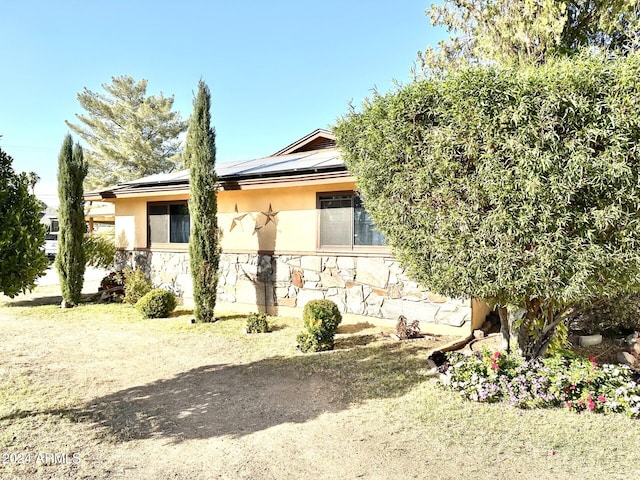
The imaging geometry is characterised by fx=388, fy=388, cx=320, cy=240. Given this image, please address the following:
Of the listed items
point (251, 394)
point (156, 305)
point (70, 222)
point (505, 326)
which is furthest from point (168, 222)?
point (505, 326)

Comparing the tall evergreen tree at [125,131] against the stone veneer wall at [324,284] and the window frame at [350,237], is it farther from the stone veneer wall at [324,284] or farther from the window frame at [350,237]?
the window frame at [350,237]

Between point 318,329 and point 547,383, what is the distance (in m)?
3.35

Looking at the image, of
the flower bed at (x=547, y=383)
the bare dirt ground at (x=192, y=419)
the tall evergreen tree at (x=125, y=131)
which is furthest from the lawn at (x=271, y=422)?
the tall evergreen tree at (x=125, y=131)

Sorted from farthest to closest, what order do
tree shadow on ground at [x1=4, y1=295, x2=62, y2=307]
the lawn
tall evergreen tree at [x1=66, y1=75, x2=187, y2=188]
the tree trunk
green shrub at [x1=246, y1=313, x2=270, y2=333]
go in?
tall evergreen tree at [x1=66, y1=75, x2=187, y2=188] → tree shadow on ground at [x1=4, y1=295, x2=62, y2=307] → green shrub at [x1=246, y1=313, x2=270, y2=333] → the tree trunk → the lawn

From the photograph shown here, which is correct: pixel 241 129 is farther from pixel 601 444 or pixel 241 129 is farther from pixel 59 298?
pixel 601 444

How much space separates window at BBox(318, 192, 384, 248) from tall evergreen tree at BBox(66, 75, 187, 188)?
24382 millimetres

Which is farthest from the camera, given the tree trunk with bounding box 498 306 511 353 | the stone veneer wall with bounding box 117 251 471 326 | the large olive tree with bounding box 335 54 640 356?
the stone veneer wall with bounding box 117 251 471 326

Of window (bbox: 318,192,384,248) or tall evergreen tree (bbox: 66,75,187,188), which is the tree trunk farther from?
tall evergreen tree (bbox: 66,75,187,188)

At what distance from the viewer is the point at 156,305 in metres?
9.08

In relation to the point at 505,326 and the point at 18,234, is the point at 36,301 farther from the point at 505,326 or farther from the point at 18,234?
the point at 505,326

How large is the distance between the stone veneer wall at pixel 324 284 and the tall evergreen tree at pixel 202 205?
1047mm

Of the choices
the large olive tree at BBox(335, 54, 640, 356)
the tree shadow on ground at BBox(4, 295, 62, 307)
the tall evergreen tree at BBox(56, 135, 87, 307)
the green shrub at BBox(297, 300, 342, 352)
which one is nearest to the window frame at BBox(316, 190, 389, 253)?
the green shrub at BBox(297, 300, 342, 352)

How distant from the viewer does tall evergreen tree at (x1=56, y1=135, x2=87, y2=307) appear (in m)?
10.4

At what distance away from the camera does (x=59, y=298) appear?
11.8m
